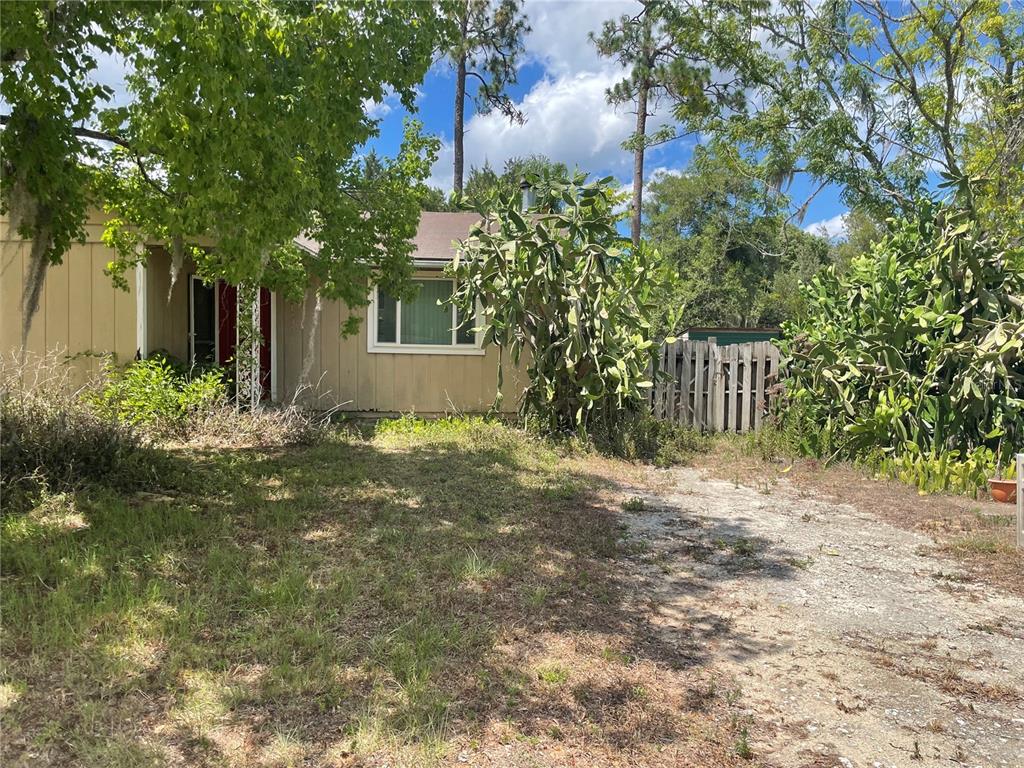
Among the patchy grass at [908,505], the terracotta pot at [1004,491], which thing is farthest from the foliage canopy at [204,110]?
the terracotta pot at [1004,491]

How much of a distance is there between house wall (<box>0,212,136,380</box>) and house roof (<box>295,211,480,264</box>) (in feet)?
8.09

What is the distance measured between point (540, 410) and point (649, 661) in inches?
230

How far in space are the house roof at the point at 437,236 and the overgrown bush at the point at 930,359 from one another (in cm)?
521

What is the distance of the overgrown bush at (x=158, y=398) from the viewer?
25.4 ft

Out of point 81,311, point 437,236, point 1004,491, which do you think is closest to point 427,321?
point 437,236

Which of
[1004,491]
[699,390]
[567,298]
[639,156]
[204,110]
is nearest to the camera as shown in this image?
[204,110]

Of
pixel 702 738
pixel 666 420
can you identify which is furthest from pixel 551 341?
pixel 702 738

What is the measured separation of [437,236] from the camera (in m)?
12.0

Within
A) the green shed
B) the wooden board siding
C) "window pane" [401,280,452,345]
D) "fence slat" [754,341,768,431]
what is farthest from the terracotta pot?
the green shed

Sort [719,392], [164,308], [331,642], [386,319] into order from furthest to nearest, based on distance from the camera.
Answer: [386,319]
[164,308]
[719,392]
[331,642]

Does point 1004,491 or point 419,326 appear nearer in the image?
point 1004,491

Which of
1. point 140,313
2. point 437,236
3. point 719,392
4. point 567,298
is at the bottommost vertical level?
point 719,392

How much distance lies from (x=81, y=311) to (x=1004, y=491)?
10.7m

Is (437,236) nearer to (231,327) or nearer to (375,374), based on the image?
(375,374)
